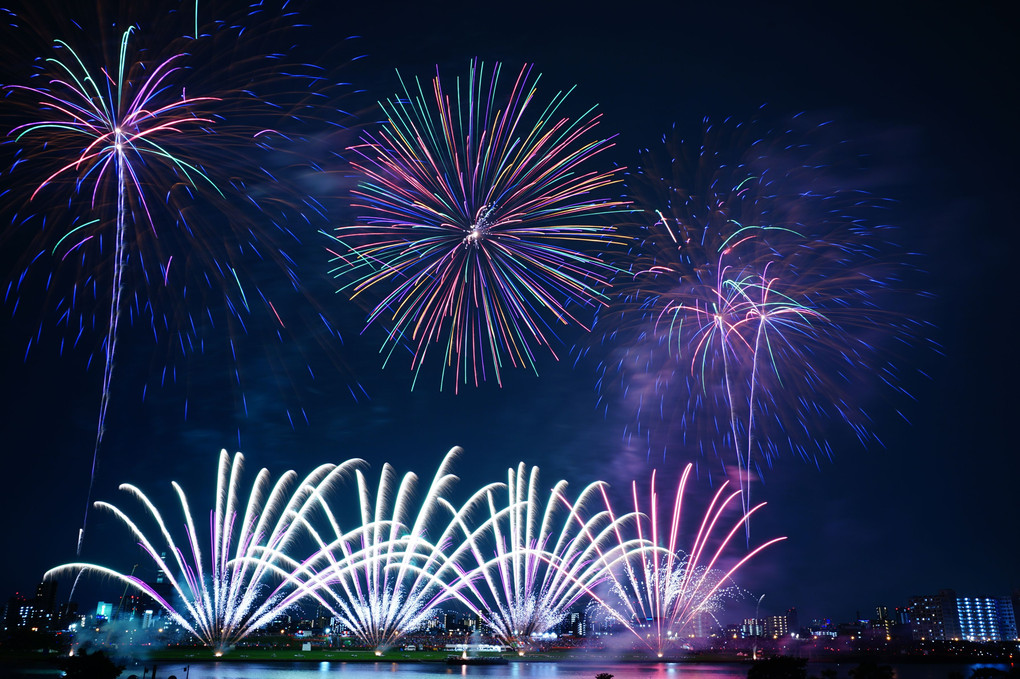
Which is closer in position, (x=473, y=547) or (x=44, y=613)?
(x=473, y=547)

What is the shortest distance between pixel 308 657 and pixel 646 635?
245ft

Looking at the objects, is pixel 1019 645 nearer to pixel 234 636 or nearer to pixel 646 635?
pixel 646 635

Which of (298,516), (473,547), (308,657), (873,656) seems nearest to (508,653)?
(308,657)

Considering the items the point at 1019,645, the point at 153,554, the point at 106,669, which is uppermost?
the point at 153,554

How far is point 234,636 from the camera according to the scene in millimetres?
90000

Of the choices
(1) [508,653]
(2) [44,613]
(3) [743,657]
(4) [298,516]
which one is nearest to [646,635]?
(3) [743,657]

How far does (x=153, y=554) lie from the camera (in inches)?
2211

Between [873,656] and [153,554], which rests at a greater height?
[153,554]

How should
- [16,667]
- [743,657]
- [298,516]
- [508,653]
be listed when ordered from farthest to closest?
[743,657], [508,653], [16,667], [298,516]

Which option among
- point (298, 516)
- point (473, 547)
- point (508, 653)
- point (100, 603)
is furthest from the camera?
point (100, 603)

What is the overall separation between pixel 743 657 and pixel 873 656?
3901 cm

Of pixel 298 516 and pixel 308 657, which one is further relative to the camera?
pixel 308 657

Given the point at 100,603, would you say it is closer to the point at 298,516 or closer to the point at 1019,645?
the point at 298,516

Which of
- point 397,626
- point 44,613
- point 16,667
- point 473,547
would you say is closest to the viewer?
point 473,547
